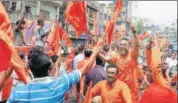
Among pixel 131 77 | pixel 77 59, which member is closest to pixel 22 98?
pixel 131 77

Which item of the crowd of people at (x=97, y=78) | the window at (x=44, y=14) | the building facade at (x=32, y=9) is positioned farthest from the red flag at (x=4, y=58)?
the window at (x=44, y=14)

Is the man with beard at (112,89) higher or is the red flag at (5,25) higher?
the red flag at (5,25)

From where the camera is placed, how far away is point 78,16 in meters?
11.1

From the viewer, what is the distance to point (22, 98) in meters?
3.76

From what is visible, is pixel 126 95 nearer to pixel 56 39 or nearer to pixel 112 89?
pixel 112 89

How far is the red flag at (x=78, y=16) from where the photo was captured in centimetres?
1098

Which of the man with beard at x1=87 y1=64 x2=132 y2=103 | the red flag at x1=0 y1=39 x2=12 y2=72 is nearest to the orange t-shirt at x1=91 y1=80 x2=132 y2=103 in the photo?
the man with beard at x1=87 y1=64 x2=132 y2=103

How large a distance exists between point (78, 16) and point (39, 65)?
24.3 feet

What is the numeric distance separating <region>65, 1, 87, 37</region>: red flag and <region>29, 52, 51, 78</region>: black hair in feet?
23.6

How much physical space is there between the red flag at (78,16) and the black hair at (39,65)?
23.6ft

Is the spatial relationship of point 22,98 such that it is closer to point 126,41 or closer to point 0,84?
point 0,84

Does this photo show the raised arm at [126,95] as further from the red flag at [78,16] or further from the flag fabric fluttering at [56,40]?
the red flag at [78,16]

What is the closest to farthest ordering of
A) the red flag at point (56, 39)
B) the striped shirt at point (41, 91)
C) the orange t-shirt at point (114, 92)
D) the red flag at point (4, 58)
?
the striped shirt at point (41, 91)
the red flag at point (4, 58)
the orange t-shirt at point (114, 92)
the red flag at point (56, 39)

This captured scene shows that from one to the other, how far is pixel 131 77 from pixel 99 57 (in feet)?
2.91
